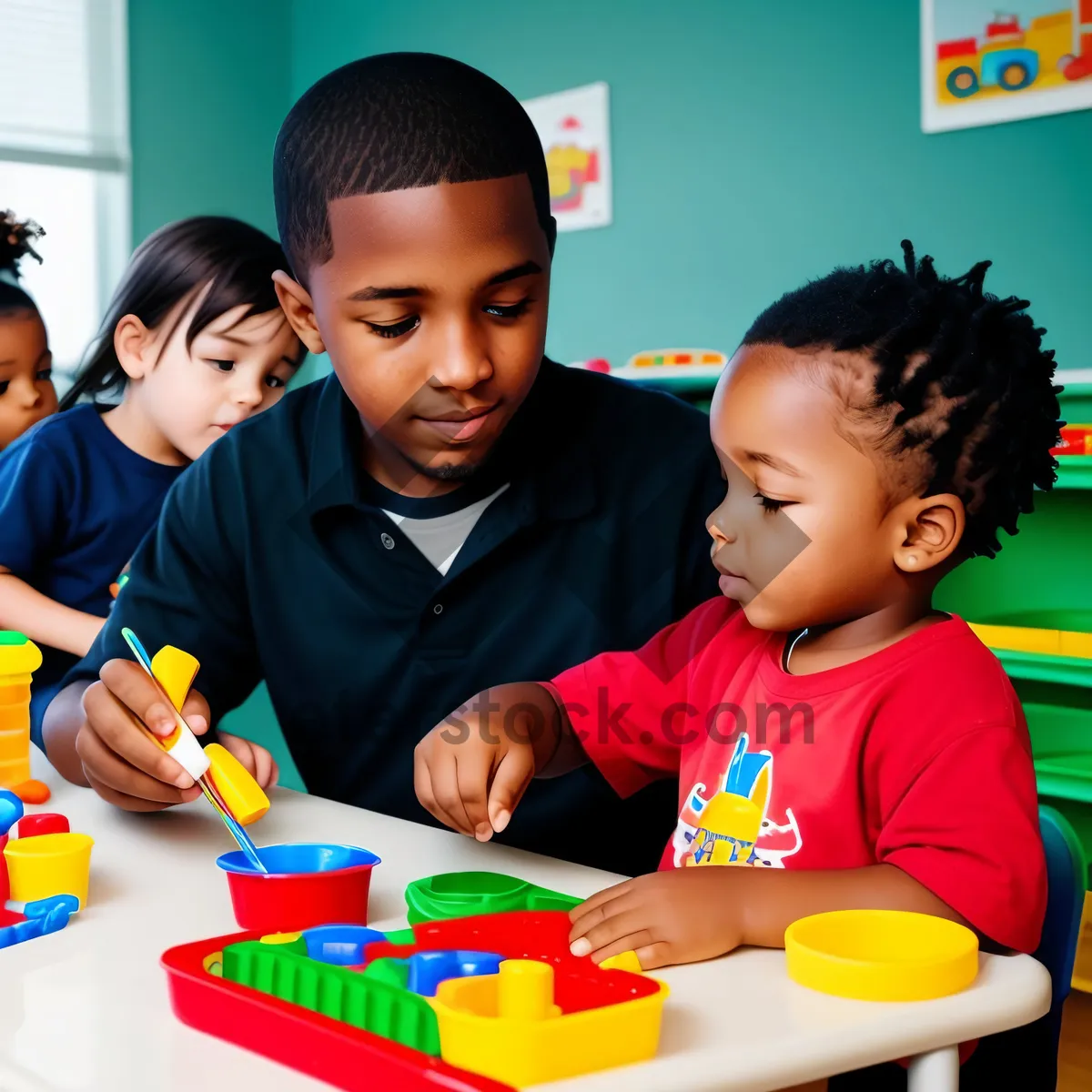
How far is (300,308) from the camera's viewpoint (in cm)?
112

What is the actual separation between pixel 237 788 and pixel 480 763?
0.55ft

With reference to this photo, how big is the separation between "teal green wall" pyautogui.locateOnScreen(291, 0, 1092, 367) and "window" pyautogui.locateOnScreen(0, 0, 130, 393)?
934mm

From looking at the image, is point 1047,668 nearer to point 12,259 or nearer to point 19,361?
point 19,361

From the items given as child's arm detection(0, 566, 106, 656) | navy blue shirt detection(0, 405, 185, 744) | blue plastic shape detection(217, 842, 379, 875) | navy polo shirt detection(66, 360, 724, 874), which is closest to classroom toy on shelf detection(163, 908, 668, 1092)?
blue plastic shape detection(217, 842, 379, 875)

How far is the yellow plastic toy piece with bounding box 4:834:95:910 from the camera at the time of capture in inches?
31.8

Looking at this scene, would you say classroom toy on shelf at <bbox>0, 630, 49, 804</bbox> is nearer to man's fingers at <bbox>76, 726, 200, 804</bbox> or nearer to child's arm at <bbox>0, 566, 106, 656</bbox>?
man's fingers at <bbox>76, 726, 200, 804</bbox>

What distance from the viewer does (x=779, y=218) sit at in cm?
300

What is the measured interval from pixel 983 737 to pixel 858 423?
8.4 inches

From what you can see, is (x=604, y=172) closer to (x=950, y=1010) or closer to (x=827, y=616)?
(x=827, y=616)

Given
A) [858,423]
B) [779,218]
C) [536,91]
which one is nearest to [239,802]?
[858,423]

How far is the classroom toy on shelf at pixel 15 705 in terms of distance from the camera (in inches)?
44.6

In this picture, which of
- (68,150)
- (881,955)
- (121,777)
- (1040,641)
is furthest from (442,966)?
(68,150)

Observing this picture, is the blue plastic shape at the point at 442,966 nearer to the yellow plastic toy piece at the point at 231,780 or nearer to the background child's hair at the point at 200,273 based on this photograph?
the yellow plastic toy piece at the point at 231,780

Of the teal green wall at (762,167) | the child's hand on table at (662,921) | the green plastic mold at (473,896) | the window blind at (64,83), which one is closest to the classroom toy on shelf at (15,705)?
the green plastic mold at (473,896)
